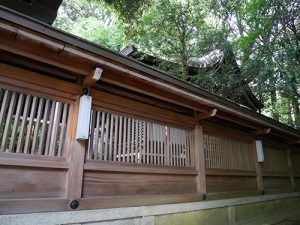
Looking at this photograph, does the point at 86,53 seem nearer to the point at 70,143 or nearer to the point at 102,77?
the point at 102,77

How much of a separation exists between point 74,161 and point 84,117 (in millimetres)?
675

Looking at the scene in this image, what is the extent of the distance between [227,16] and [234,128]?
23.4 feet

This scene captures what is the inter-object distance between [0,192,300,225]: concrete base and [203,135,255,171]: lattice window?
92 cm

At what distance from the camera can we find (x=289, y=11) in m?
8.16

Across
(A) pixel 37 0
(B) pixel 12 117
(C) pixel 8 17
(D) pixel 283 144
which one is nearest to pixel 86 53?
(C) pixel 8 17

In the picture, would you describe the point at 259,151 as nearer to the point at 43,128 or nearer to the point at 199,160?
the point at 199,160

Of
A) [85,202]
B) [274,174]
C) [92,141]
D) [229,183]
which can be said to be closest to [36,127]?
[92,141]

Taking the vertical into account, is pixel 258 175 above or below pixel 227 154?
below

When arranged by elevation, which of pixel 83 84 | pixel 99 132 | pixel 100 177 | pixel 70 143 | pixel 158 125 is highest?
pixel 83 84

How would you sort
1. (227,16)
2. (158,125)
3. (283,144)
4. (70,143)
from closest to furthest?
(70,143)
(158,125)
(283,144)
(227,16)

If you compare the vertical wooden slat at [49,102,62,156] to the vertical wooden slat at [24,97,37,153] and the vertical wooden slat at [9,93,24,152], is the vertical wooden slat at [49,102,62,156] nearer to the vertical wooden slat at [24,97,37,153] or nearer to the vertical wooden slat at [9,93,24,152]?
the vertical wooden slat at [24,97,37,153]

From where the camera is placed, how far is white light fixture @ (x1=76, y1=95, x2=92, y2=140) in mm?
3598

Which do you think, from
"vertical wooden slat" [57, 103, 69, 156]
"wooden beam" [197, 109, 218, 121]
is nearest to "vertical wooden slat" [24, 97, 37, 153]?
"vertical wooden slat" [57, 103, 69, 156]

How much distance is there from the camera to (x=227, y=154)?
6742 millimetres
